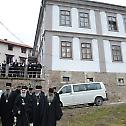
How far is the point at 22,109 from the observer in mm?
9555

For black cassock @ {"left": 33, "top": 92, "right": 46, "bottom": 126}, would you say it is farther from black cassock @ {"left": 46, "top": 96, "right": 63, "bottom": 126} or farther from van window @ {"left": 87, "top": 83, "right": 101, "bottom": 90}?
van window @ {"left": 87, "top": 83, "right": 101, "bottom": 90}

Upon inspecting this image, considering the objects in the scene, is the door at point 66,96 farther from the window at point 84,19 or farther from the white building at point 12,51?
the white building at point 12,51

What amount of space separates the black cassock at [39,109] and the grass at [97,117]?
12.9ft

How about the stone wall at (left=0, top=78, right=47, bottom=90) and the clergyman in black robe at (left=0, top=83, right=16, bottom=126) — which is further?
the stone wall at (left=0, top=78, right=47, bottom=90)

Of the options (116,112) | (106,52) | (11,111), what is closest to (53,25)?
(106,52)

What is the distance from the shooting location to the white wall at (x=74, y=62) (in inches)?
964

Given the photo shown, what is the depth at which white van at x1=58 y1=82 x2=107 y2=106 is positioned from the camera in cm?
1911

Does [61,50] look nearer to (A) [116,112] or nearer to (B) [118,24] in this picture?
(B) [118,24]

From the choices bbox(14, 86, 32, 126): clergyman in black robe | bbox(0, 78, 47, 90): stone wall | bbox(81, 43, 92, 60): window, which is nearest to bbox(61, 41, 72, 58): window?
bbox(81, 43, 92, 60): window

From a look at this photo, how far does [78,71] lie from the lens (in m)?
25.0

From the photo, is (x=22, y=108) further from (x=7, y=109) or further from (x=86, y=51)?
(x=86, y=51)

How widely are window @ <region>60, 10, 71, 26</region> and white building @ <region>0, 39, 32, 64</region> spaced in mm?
Answer: 24791

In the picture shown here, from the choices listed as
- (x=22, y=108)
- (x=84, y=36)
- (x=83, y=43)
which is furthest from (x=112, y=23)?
(x=22, y=108)

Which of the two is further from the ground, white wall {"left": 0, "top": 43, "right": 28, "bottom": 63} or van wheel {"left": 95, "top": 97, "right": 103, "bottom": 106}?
white wall {"left": 0, "top": 43, "right": 28, "bottom": 63}
